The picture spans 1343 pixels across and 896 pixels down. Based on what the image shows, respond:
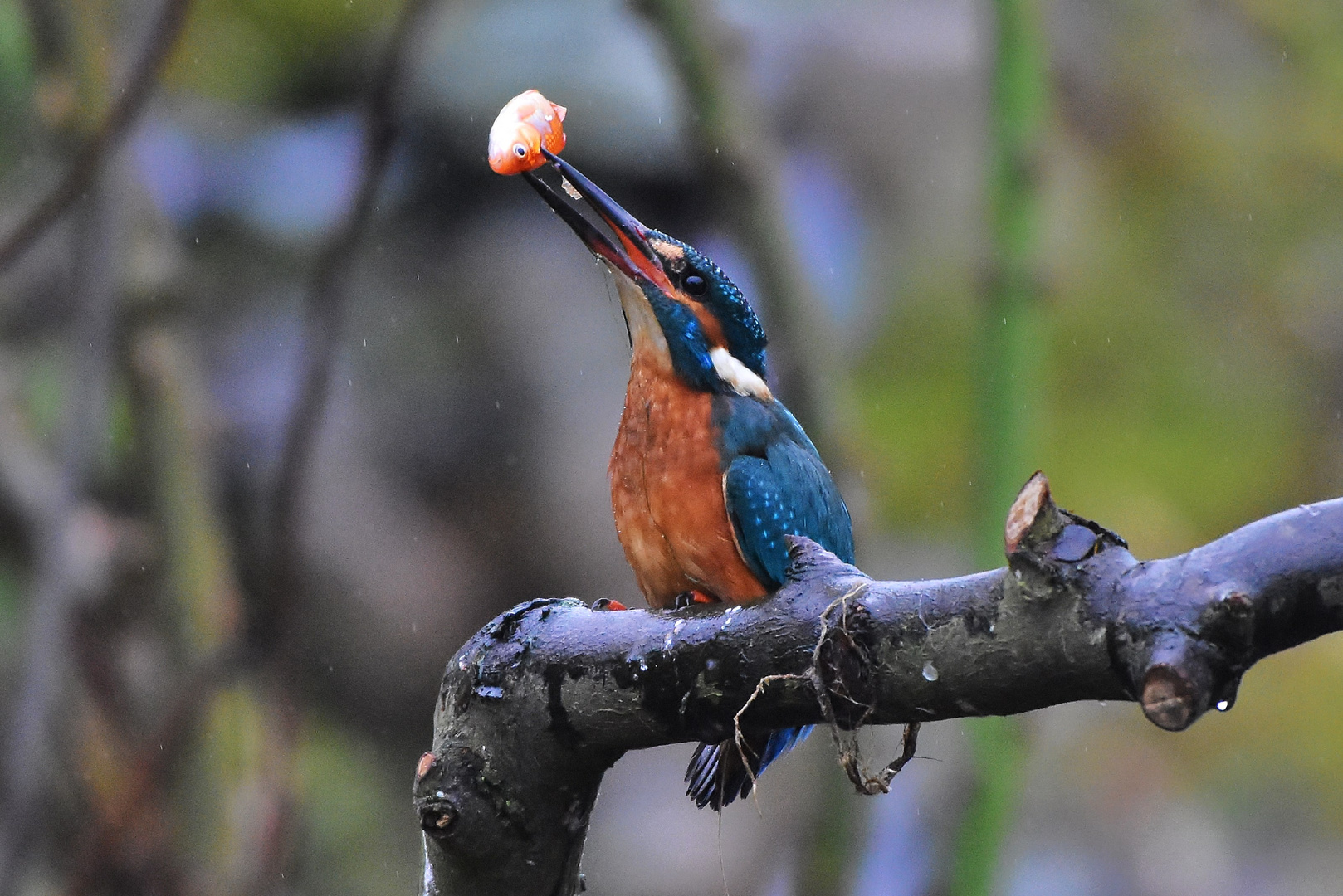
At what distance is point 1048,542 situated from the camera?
3.00 feet

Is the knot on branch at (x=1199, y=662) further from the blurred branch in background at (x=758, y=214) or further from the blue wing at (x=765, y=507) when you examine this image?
the blurred branch in background at (x=758, y=214)

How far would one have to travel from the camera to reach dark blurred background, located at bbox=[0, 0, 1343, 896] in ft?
9.55

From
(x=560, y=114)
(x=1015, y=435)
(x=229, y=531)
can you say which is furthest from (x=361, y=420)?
(x=560, y=114)

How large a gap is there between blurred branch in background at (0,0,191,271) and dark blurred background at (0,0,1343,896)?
0.20 metres

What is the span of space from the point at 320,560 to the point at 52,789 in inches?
28.5

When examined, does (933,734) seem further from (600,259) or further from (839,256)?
(600,259)

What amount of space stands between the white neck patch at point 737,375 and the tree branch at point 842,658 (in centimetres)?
69

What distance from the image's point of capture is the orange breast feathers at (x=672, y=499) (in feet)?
5.86

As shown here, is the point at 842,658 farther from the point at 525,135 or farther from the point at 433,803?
the point at 525,135

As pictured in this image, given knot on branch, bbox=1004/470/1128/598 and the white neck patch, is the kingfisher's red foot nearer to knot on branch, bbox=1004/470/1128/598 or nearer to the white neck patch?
the white neck patch

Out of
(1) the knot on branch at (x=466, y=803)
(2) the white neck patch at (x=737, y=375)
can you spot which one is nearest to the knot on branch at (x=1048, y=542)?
(1) the knot on branch at (x=466, y=803)

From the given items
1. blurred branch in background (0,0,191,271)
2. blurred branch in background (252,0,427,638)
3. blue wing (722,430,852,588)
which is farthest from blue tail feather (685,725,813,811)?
blurred branch in background (0,0,191,271)

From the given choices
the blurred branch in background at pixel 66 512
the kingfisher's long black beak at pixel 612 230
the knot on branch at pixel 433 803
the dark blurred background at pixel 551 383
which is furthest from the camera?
the dark blurred background at pixel 551 383

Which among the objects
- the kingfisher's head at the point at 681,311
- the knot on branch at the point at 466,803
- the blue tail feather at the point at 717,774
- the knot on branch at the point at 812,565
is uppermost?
the kingfisher's head at the point at 681,311
